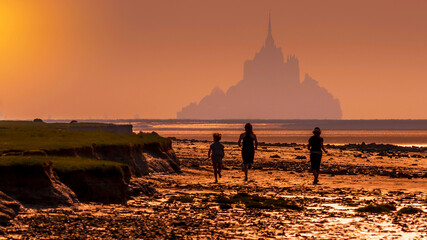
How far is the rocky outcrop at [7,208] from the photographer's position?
18.7 m

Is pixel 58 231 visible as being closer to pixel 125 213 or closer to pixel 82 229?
pixel 82 229

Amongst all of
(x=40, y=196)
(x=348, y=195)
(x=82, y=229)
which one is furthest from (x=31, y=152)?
(x=348, y=195)

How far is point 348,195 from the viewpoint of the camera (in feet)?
92.2

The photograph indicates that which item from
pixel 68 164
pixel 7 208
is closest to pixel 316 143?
pixel 68 164

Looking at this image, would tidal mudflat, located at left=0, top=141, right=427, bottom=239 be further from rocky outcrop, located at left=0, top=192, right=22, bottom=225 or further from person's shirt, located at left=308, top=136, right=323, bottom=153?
person's shirt, located at left=308, top=136, right=323, bottom=153

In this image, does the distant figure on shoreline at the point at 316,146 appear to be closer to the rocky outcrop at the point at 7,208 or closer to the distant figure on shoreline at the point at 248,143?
the distant figure on shoreline at the point at 248,143

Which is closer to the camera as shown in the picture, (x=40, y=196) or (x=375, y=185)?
(x=40, y=196)

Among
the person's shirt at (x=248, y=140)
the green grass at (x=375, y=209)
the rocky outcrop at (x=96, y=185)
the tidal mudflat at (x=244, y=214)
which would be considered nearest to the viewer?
the tidal mudflat at (x=244, y=214)

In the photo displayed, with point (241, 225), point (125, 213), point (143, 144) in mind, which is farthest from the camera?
point (143, 144)

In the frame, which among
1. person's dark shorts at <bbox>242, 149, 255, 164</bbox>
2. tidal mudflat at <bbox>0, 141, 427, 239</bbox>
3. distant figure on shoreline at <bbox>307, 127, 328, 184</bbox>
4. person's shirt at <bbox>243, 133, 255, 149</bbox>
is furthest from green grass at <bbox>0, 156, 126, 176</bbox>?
distant figure on shoreline at <bbox>307, 127, 328, 184</bbox>

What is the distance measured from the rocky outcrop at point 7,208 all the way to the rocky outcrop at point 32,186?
0.80 meters

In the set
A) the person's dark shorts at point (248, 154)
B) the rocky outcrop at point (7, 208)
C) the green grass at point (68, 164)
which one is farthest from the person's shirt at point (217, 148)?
the rocky outcrop at point (7, 208)

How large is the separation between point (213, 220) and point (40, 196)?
5.31 m

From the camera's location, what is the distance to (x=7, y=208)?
19.6 metres
